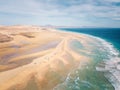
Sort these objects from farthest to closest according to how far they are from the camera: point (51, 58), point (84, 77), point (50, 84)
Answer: point (51, 58)
point (84, 77)
point (50, 84)

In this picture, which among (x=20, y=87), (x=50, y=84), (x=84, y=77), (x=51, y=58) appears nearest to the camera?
(x=20, y=87)

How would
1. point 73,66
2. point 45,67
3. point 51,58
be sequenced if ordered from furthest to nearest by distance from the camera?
point 51,58 < point 73,66 < point 45,67

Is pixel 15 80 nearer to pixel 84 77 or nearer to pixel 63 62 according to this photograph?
pixel 84 77

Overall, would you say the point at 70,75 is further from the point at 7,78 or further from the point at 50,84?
the point at 7,78

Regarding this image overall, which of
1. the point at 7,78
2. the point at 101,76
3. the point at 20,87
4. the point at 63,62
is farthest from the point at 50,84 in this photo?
the point at 63,62

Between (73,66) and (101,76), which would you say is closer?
(101,76)

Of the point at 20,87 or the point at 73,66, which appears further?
the point at 73,66

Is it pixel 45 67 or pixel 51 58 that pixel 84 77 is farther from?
pixel 51 58

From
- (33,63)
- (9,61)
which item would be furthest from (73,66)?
(9,61)

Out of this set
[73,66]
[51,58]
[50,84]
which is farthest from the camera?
[51,58]
